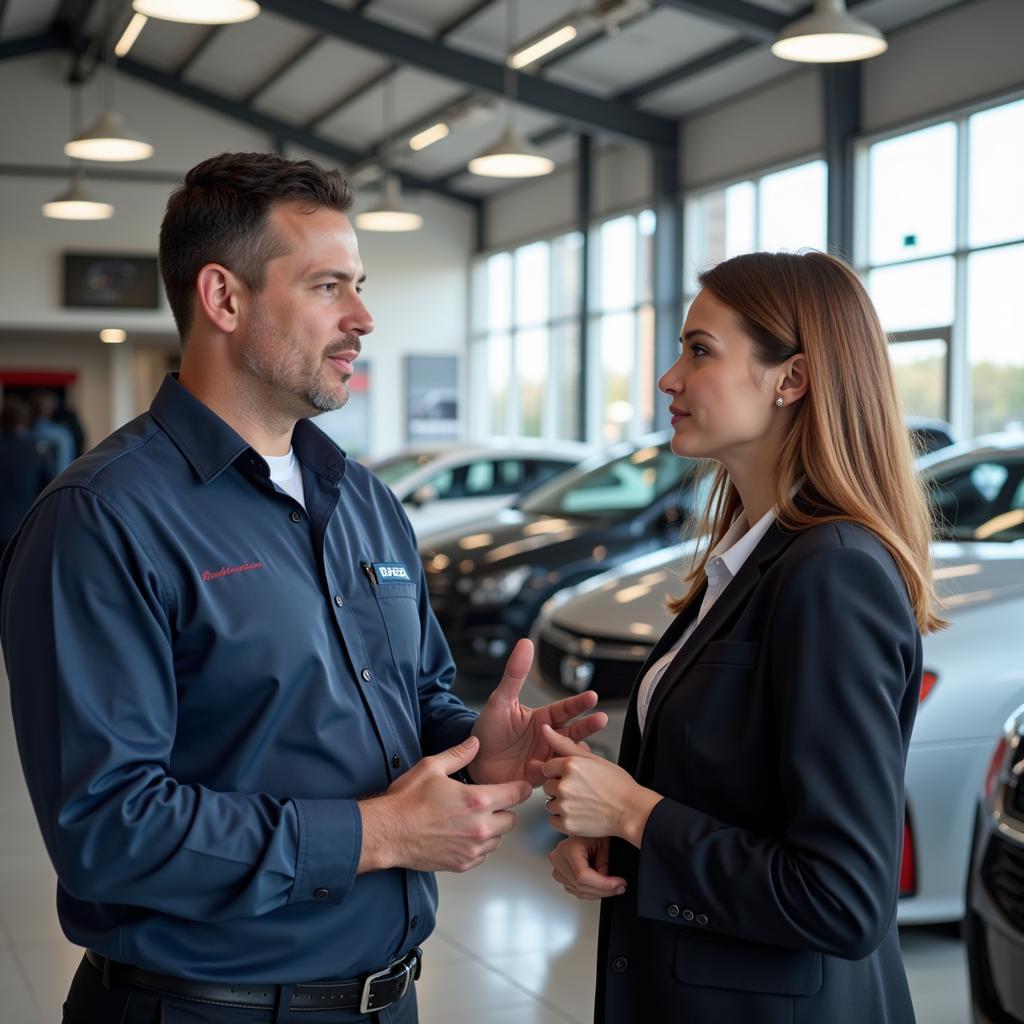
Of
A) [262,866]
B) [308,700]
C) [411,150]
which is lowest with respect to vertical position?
[262,866]

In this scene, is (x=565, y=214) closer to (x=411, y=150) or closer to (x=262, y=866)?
(x=411, y=150)

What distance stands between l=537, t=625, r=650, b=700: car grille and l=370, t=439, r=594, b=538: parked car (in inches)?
182

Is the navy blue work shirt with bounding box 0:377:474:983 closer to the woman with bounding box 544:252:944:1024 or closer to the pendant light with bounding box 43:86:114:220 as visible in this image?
the woman with bounding box 544:252:944:1024

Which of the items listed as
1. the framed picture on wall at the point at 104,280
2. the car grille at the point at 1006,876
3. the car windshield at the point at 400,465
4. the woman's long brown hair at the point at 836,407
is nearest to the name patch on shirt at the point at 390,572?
the woman's long brown hair at the point at 836,407

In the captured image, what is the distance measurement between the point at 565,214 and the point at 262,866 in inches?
660

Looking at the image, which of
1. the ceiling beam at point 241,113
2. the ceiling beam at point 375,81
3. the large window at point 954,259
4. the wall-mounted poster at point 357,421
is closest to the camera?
the large window at point 954,259

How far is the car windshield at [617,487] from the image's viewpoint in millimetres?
7387

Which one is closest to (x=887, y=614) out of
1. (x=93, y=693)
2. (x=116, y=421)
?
(x=93, y=693)

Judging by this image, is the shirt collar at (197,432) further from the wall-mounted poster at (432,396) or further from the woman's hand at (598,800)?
the wall-mounted poster at (432,396)

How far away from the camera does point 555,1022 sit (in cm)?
359

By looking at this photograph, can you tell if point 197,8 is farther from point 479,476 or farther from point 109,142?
point 479,476

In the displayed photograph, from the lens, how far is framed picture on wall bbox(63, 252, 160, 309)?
18891 mm

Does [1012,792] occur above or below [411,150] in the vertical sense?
below

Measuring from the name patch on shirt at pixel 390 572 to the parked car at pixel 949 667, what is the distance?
1.16 m
